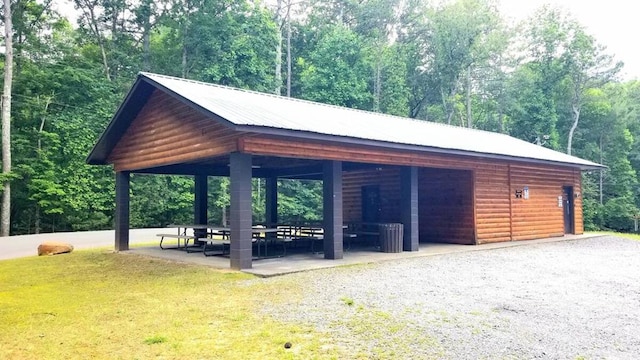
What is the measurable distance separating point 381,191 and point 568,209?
323 inches

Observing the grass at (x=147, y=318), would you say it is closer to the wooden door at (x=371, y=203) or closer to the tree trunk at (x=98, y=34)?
the wooden door at (x=371, y=203)

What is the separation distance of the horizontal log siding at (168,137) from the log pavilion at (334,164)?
0.03m

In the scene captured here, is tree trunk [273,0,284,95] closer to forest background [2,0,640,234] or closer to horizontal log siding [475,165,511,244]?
forest background [2,0,640,234]

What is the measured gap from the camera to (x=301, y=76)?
32.9 metres

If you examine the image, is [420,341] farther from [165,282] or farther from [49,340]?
[165,282]

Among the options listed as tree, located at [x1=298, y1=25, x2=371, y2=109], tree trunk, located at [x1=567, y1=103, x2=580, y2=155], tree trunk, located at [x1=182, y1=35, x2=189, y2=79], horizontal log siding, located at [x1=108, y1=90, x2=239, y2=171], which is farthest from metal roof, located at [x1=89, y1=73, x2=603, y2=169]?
tree trunk, located at [x1=567, y1=103, x2=580, y2=155]

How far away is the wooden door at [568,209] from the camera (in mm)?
18781

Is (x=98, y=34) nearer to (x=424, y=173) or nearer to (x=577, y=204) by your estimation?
(x=424, y=173)

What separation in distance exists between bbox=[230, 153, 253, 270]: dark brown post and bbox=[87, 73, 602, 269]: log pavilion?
19 mm

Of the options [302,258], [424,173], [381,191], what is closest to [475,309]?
[302,258]

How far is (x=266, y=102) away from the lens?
41.9 ft

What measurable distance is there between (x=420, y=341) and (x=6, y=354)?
3814 millimetres

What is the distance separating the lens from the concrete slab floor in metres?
9.20

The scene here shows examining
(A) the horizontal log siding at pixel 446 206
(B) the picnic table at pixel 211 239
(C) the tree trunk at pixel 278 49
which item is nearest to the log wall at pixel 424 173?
(A) the horizontal log siding at pixel 446 206
